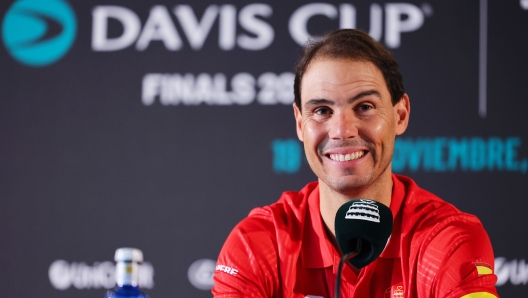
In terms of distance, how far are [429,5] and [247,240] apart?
165 centimetres

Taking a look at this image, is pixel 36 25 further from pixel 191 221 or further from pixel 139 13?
pixel 191 221

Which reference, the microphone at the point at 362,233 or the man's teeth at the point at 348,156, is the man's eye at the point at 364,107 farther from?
the microphone at the point at 362,233

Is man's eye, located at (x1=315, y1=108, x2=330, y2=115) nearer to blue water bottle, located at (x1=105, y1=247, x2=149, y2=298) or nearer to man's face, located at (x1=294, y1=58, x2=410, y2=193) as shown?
man's face, located at (x1=294, y1=58, x2=410, y2=193)

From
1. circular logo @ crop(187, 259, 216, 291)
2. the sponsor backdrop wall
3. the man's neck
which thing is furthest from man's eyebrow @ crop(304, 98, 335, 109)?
circular logo @ crop(187, 259, 216, 291)

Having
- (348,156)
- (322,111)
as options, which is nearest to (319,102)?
(322,111)

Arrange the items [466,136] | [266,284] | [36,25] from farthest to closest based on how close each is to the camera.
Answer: [36,25] → [466,136] → [266,284]

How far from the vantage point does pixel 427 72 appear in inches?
115

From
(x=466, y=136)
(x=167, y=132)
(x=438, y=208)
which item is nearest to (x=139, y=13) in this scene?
(x=167, y=132)

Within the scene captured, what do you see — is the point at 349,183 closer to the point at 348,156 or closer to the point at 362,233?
the point at 348,156

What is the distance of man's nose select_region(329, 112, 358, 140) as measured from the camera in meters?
1.68

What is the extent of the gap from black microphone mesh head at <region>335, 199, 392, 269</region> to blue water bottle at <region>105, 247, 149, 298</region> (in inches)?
14.2

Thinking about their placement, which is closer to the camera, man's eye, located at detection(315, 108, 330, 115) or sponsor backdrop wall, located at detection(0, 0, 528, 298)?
man's eye, located at detection(315, 108, 330, 115)

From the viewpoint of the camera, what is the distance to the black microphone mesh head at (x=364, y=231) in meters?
1.14

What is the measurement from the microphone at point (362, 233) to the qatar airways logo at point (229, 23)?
6.16 ft
